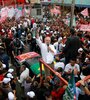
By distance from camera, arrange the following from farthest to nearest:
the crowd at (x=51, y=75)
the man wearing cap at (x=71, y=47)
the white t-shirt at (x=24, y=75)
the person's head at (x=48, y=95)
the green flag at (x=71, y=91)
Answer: the man wearing cap at (x=71, y=47) → the white t-shirt at (x=24, y=75) → the person's head at (x=48, y=95) → the crowd at (x=51, y=75) → the green flag at (x=71, y=91)

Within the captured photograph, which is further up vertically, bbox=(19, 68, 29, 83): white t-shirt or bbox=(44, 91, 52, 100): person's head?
bbox=(44, 91, 52, 100): person's head

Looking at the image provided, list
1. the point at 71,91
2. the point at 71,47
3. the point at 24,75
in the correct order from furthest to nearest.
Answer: the point at 71,47 < the point at 24,75 < the point at 71,91

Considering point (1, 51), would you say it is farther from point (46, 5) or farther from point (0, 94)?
point (46, 5)

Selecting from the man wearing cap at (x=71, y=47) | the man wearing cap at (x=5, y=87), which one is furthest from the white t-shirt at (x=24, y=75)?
the man wearing cap at (x=5, y=87)

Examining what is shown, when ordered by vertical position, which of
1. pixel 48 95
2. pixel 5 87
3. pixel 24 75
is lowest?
pixel 24 75

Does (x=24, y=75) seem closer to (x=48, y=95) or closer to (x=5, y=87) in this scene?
(x=5, y=87)

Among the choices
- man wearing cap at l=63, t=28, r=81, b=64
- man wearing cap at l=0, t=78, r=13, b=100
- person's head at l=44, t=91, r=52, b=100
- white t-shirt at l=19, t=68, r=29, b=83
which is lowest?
white t-shirt at l=19, t=68, r=29, b=83

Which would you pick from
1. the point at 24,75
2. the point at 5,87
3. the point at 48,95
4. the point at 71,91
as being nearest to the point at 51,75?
the point at 48,95

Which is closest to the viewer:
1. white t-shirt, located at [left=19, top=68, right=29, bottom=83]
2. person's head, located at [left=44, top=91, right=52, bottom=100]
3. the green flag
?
the green flag

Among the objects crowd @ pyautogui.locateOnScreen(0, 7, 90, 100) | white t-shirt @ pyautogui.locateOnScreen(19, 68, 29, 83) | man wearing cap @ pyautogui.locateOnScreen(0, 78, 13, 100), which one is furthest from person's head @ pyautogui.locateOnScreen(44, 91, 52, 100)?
white t-shirt @ pyautogui.locateOnScreen(19, 68, 29, 83)

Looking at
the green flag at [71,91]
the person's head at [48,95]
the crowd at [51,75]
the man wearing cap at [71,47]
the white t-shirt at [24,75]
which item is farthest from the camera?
the man wearing cap at [71,47]

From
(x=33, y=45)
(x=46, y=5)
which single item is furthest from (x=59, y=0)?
(x=33, y=45)

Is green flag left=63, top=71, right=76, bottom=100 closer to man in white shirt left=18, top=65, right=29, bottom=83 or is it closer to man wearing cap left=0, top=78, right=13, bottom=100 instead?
man wearing cap left=0, top=78, right=13, bottom=100

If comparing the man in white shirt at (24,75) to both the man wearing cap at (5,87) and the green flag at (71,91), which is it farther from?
the green flag at (71,91)
